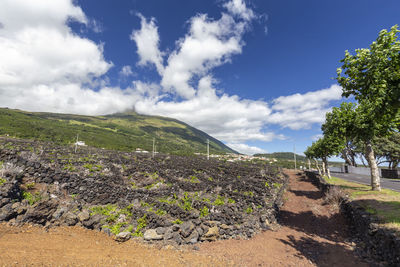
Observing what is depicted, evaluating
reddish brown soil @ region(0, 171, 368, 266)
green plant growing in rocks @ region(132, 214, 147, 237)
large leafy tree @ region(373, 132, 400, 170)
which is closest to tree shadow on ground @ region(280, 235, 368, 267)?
reddish brown soil @ region(0, 171, 368, 266)

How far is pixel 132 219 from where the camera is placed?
38.3ft

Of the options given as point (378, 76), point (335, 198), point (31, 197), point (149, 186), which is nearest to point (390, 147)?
point (335, 198)

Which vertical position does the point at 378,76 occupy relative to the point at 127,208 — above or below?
above

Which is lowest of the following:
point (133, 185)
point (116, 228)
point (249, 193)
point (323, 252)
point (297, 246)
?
point (297, 246)

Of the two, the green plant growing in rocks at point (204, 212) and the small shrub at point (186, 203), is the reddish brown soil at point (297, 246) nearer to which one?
the green plant growing in rocks at point (204, 212)

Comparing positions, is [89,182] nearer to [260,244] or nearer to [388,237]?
[260,244]

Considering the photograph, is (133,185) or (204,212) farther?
(133,185)

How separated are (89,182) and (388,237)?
68.3 ft

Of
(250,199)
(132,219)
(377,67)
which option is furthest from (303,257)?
(377,67)

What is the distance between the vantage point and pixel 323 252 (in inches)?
373

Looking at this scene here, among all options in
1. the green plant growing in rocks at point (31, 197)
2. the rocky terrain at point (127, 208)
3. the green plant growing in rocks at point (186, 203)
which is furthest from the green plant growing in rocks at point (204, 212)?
the green plant growing in rocks at point (31, 197)

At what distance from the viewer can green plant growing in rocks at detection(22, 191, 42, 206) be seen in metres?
11.5

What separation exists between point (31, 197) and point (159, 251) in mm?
10097

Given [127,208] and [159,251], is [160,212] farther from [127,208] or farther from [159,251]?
[159,251]
